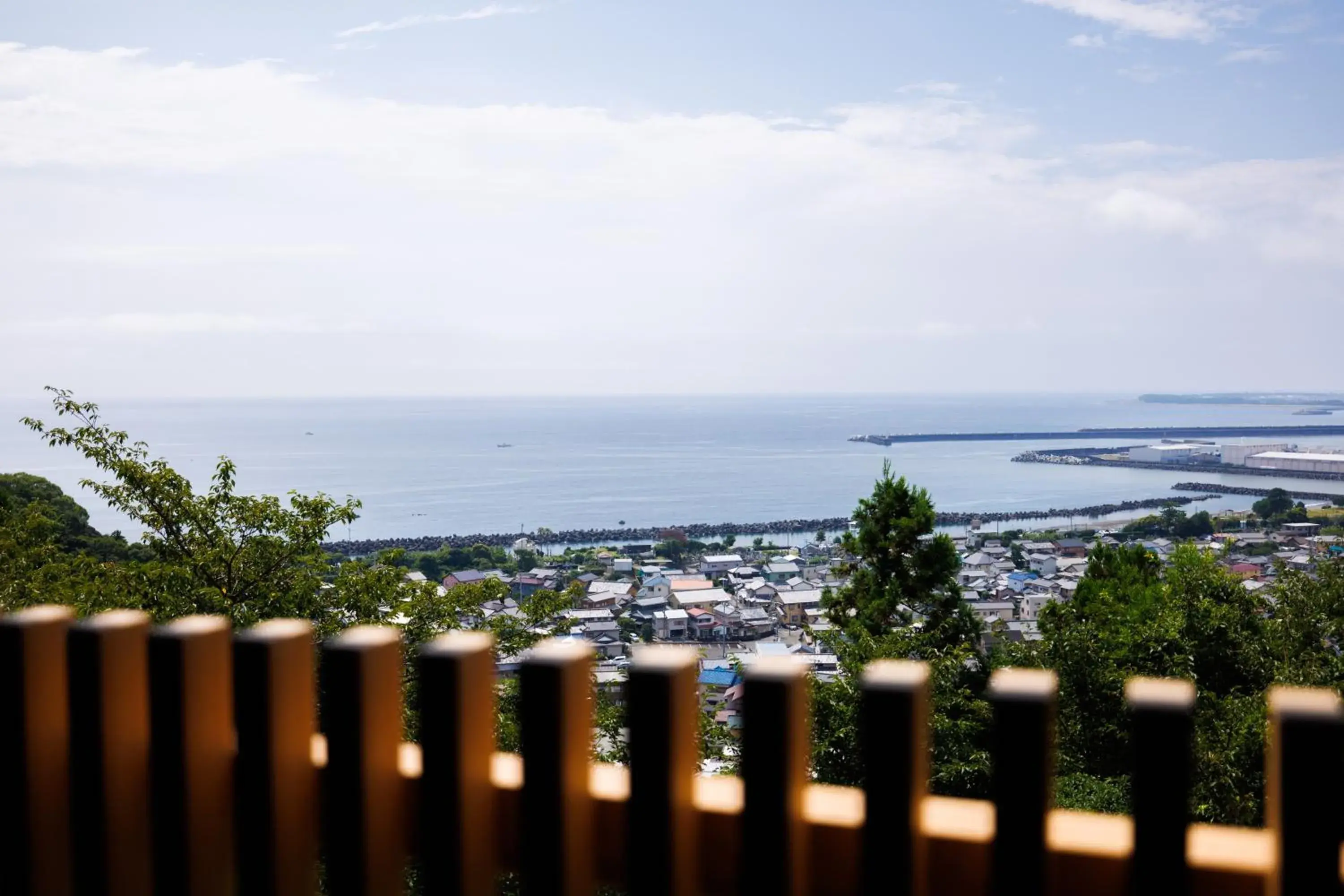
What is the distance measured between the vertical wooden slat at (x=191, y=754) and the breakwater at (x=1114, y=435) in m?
132

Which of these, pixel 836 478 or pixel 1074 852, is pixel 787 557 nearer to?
pixel 836 478

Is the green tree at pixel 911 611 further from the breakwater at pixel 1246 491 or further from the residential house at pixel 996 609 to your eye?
the breakwater at pixel 1246 491

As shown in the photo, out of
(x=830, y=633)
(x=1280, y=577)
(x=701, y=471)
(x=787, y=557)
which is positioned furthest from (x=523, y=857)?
(x=701, y=471)

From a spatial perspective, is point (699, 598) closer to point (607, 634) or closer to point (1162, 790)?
point (607, 634)

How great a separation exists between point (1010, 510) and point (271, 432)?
105 meters

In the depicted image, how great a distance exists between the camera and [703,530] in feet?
230

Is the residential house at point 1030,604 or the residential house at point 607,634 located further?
the residential house at point 1030,604

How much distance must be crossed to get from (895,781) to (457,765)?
1.67 ft

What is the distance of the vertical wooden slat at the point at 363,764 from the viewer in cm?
119

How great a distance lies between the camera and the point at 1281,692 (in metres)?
0.92

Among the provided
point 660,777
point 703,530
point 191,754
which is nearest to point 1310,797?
point 660,777

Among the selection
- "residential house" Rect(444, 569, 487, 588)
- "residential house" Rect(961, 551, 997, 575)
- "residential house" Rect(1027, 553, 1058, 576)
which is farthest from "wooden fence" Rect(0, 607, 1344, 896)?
"residential house" Rect(1027, 553, 1058, 576)

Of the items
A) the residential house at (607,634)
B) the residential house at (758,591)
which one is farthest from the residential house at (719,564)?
the residential house at (607,634)

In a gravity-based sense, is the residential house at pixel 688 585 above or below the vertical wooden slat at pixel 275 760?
below
